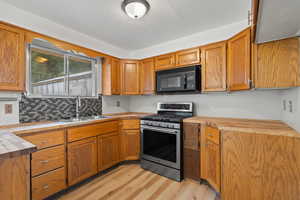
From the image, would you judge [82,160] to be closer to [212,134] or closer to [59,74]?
[59,74]

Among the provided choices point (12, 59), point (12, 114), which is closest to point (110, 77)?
point (12, 59)

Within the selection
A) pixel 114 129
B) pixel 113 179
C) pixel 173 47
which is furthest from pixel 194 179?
pixel 173 47

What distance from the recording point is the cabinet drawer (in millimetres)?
1692

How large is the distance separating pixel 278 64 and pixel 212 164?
1.39 m

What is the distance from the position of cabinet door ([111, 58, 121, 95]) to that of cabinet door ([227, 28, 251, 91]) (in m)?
2.04

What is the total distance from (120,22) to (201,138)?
7.04 feet

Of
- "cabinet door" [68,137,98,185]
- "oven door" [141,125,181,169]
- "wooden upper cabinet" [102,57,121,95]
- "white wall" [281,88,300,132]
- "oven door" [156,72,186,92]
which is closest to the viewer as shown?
"white wall" [281,88,300,132]

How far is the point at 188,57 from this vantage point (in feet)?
7.80

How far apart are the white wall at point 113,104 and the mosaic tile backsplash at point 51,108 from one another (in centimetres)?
23

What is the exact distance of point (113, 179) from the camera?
2.14 meters

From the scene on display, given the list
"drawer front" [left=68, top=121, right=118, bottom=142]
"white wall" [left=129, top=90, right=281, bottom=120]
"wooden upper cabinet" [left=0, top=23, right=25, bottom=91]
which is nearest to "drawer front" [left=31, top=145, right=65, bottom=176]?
"drawer front" [left=68, top=121, right=118, bottom=142]

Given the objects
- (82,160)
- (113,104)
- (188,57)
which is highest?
(188,57)

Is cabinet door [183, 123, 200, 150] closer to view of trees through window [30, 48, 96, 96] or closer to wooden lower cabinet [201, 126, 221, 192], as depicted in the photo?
wooden lower cabinet [201, 126, 221, 192]

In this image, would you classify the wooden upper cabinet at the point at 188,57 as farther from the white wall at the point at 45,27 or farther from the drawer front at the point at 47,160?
the drawer front at the point at 47,160
